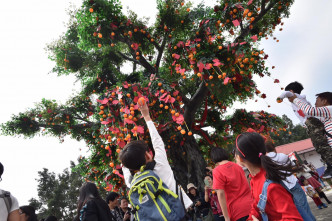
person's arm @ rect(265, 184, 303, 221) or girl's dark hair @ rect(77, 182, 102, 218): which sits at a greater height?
girl's dark hair @ rect(77, 182, 102, 218)

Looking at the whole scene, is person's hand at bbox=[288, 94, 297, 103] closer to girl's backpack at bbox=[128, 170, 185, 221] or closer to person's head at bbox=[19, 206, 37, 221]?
girl's backpack at bbox=[128, 170, 185, 221]

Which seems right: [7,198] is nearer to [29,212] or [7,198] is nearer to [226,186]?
[29,212]

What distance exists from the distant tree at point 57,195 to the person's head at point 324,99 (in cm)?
3385

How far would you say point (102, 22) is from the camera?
5.01 m

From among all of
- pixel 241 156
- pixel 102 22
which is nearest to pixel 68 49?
pixel 102 22

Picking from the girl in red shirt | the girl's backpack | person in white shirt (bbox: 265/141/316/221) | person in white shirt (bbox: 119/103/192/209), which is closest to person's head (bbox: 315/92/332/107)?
person in white shirt (bbox: 265/141/316/221)

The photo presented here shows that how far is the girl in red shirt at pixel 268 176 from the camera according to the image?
4.57 feet

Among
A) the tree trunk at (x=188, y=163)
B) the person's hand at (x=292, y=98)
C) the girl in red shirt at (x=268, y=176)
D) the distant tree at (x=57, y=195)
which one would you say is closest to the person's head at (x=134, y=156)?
the girl in red shirt at (x=268, y=176)

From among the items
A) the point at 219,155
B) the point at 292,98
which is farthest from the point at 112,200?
the point at 292,98

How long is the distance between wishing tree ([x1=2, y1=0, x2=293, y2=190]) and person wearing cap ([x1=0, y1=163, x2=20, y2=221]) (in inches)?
61.7

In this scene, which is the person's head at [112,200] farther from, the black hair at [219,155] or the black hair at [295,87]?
the black hair at [295,87]

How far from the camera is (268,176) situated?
1478 millimetres

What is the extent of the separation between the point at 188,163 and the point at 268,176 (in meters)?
5.42

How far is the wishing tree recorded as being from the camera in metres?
4.28
